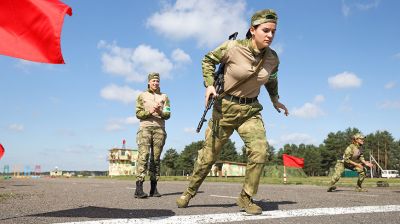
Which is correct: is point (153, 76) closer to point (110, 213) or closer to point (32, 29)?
point (110, 213)

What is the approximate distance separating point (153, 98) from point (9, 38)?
4478 mm

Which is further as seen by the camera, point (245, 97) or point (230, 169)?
point (230, 169)

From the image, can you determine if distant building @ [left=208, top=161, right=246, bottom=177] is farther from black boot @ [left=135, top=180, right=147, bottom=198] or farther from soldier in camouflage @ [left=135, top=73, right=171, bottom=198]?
black boot @ [left=135, top=180, right=147, bottom=198]

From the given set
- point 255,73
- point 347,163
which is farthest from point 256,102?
point 347,163

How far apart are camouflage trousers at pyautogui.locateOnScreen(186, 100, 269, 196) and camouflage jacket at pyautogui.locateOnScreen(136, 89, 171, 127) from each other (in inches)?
98.3

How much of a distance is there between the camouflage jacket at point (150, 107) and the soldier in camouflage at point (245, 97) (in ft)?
8.40

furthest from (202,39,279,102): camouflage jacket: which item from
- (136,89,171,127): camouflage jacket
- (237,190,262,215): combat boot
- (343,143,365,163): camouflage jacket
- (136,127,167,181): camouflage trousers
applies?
(343,143,365,163): camouflage jacket

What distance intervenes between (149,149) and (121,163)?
251 feet

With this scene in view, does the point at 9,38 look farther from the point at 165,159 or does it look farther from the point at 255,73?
the point at 165,159

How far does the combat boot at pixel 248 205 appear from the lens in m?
4.78

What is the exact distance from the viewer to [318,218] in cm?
443

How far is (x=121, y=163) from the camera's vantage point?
82.3 meters

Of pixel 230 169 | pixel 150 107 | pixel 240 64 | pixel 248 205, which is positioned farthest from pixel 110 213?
pixel 230 169

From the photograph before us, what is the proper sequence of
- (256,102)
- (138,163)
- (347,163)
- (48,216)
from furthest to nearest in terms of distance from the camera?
(347,163) < (138,163) < (256,102) < (48,216)
